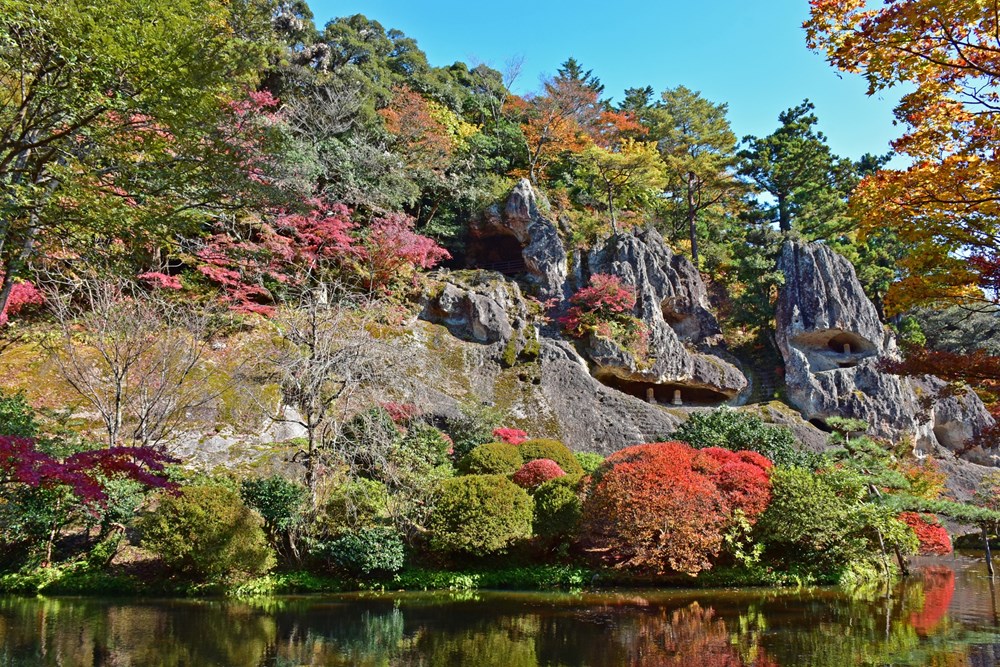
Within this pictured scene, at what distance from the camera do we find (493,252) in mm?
24328

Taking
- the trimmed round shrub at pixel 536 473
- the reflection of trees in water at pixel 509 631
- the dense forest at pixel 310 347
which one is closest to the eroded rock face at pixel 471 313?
the dense forest at pixel 310 347

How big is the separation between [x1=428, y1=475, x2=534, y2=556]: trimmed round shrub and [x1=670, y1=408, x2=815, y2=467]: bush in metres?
→ 4.92

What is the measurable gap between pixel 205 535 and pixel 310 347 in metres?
3.26

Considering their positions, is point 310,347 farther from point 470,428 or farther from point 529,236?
point 529,236

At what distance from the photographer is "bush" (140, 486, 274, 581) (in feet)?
30.3

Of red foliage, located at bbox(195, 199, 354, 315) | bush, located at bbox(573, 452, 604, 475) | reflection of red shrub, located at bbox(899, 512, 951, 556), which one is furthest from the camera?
red foliage, located at bbox(195, 199, 354, 315)

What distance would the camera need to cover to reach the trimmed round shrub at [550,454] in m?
13.3

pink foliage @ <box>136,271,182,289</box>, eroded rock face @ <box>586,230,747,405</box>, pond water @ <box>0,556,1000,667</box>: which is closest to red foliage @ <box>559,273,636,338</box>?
eroded rock face @ <box>586,230,747,405</box>

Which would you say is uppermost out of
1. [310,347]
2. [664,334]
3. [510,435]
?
[664,334]

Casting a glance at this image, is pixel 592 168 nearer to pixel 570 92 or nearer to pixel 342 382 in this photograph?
pixel 570 92

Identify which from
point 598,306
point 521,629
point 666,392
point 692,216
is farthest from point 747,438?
point 692,216

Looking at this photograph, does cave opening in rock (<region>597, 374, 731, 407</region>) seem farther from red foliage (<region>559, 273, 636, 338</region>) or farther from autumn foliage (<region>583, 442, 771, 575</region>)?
autumn foliage (<region>583, 442, 771, 575</region>)

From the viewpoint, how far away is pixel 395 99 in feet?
78.3

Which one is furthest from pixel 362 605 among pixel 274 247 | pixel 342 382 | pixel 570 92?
pixel 570 92
